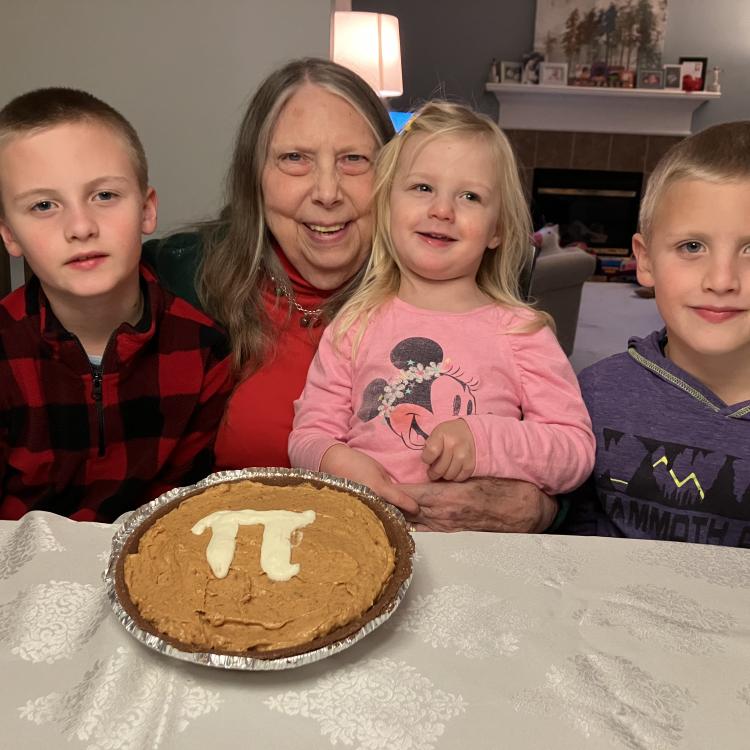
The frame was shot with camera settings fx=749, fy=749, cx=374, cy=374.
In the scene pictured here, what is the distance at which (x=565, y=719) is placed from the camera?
0.71m

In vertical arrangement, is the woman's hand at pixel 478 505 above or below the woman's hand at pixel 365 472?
below

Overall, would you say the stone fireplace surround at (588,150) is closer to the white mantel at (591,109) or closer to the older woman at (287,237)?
the white mantel at (591,109)

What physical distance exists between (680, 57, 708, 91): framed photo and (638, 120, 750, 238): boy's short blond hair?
6575mm

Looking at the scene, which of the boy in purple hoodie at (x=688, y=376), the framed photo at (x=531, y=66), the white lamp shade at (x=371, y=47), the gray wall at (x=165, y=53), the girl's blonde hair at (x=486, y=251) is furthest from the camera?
the framed photo at (x=531, y=66)

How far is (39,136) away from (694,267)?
1.13 m

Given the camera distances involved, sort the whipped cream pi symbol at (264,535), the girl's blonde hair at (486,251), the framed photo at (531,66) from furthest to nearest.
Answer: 1. the framed photo at (531,66)
2. the girl's blonde hair at (486,251)
3. the whipped cream pi symbol at (264,535)

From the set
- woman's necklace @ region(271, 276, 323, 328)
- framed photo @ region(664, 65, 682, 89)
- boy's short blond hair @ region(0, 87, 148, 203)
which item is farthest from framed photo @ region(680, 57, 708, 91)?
boy's short blond hair @ region(0, 87, 148, 203)

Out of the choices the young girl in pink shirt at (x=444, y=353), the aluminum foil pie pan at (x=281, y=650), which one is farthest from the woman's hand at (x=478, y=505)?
the aluminum foil pie pan at (x=281, y=650)

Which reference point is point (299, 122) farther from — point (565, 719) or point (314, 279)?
point (565, 719)

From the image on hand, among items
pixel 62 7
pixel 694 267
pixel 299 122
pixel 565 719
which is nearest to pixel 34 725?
pixel 565 719

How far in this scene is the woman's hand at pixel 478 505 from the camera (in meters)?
1.27

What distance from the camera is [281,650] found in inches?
28.0

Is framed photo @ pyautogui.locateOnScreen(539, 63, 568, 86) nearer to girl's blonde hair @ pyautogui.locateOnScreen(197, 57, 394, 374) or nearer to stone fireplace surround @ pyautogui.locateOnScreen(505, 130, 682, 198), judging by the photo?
stone fireplace surround @ pyautogui.locateOnScreen(505, 130, 682, 198)

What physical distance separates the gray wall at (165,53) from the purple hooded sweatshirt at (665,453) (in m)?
1.67
